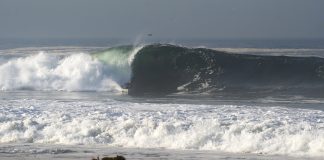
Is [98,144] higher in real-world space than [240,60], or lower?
lower

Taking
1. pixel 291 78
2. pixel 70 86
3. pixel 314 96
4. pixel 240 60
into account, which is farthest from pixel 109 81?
pixel 314 96

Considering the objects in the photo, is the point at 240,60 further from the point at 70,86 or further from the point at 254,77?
the point at 70,86

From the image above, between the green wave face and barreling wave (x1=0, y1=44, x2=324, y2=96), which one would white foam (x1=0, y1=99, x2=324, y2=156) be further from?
the green wave face

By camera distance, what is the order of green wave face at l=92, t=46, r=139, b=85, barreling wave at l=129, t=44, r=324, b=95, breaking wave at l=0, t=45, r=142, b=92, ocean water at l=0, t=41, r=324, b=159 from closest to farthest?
ocean water at l=0, t=41, r=324, b=159, barreling wave at l=129, t=44, r=324, b=95, breaking wave at l=0, t=45, r=142, b=92, green wave face at l=92, t=46, r=139, b=85

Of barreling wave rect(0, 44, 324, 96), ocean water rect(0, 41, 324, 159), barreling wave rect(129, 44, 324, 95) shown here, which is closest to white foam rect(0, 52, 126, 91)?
barreling wave rect(0, 44, 324, 96)

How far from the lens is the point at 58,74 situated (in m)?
35.2

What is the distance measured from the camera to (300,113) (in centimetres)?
1730

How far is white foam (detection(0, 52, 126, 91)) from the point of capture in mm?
32500

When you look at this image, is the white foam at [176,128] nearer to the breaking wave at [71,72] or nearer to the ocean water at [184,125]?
the ocean water at [184,125]

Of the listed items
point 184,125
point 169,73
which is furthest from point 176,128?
point 169,73

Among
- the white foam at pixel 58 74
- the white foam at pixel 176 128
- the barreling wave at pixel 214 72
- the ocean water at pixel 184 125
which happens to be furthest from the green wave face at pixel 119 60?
the white foam at pixel 176 128

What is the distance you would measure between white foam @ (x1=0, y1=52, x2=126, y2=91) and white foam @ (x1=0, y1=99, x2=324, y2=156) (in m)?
12.2

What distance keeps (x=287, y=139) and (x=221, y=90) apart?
43.0 feet

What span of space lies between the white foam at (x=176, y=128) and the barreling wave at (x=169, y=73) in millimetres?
8577
